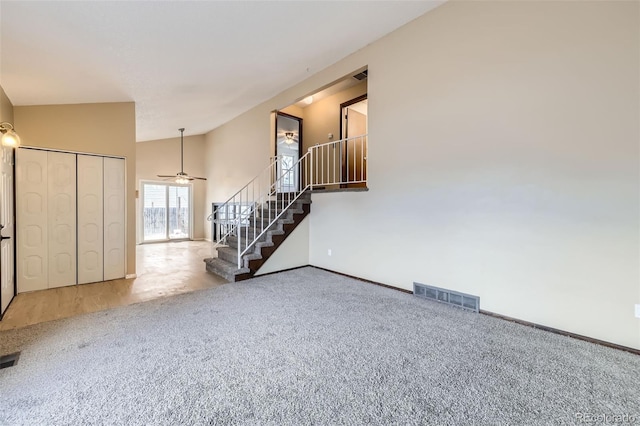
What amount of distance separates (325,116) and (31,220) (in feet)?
19.2

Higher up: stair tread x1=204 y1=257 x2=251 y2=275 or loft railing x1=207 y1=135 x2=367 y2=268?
loft railing x1=207 y1=135 x2=367 y2=268

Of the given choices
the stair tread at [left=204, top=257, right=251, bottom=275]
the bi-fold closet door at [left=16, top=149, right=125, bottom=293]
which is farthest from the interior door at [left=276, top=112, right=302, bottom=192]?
the bi-fold closet door at [left=16, top=149, right=125, bottom=293]

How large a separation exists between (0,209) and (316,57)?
4.60 m

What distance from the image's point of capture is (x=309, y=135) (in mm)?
7258

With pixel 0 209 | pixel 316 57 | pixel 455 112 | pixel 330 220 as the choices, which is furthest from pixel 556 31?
pixel 0 209

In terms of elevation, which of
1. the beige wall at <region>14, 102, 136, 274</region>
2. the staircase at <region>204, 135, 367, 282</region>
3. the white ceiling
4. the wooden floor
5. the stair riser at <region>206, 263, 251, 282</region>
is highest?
the white ceiling

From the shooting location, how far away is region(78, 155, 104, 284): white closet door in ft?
13.5

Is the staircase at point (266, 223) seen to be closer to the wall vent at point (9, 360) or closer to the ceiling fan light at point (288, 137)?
the ceiling fan light at point (288, 137)

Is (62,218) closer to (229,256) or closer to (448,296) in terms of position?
Result: (229,256)

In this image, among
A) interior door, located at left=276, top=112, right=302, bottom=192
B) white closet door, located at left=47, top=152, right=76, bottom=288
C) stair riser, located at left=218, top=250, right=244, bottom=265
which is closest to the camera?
white closet door, located at left=47, top=152, right=76, bottom=288

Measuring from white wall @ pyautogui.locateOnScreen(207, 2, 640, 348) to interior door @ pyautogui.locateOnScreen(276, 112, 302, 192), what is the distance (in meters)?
3.12

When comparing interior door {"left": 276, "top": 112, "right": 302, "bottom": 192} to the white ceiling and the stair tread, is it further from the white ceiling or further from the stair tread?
the stair tread

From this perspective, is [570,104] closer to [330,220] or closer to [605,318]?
[605,318]

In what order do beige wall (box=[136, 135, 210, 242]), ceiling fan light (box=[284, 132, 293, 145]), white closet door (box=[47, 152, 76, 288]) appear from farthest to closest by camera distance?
beige wall (box=[136, 135, 210, 242]) → ceiling fan light (box=[284, 132, 293, 145]) → white closet door (box=[47, 152, 76, 288])
